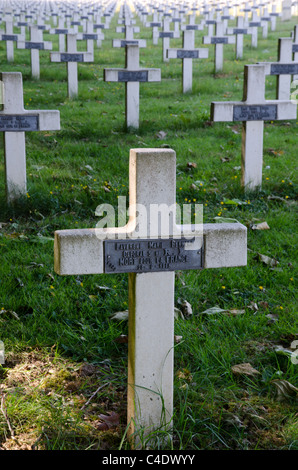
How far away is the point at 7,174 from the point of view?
6.43 m

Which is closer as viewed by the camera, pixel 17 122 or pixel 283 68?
pixel 17 122

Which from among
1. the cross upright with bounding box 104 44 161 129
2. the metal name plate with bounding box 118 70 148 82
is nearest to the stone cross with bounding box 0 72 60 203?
the cross upright with bounding box 104 44 161 129

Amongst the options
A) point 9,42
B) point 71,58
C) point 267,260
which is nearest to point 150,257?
point 267,260

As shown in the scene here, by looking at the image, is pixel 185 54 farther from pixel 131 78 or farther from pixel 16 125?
pixel 16 125

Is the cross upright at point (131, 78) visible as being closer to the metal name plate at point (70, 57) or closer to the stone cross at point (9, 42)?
the metal name plate at point (70, 57)

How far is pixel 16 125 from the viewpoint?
20.8ft

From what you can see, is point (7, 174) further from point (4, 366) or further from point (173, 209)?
point (173, 209)

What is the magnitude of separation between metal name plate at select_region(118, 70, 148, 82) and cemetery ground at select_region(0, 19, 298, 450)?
1307mm

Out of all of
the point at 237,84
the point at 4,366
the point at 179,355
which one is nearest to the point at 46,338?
the point at 4,366

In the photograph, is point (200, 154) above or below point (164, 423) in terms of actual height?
above

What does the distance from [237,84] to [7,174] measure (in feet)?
24.8

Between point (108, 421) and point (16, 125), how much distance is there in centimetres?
384

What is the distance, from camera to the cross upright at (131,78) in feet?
30.3

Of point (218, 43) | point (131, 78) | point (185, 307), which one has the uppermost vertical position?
point (218, 43)
